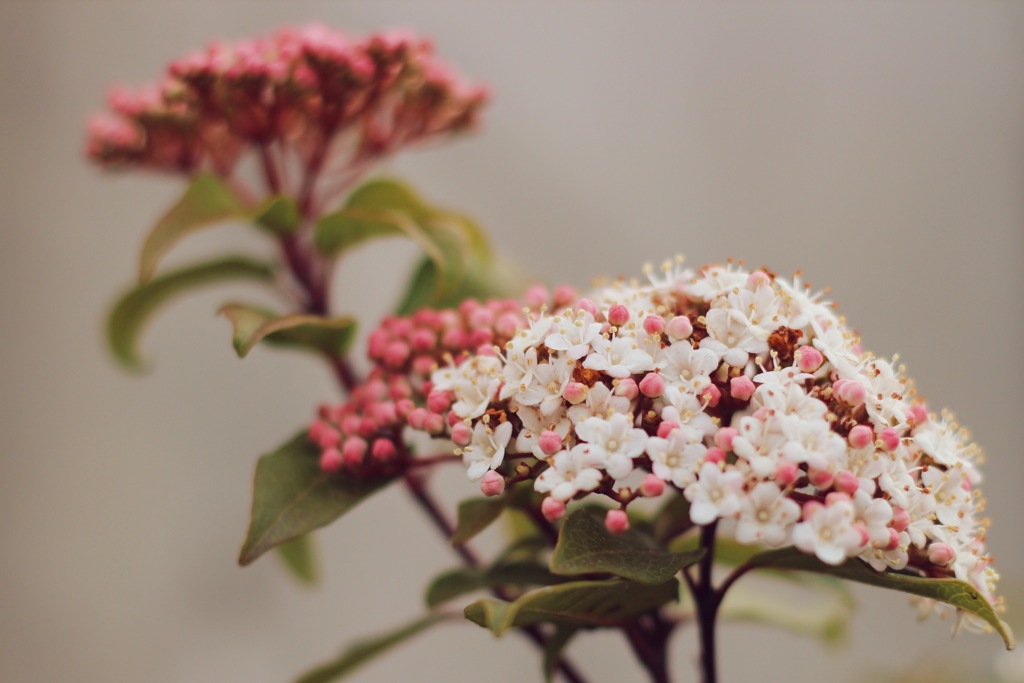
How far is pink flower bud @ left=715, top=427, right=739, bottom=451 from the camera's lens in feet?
1.78

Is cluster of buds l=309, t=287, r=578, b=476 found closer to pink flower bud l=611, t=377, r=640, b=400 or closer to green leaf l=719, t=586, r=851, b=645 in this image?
pink flower bud l=611, t=377, r=640, b=400

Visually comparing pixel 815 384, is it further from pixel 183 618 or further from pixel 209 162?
pixel 183 618

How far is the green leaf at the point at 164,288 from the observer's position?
36.3 inches

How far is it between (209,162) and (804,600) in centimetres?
150

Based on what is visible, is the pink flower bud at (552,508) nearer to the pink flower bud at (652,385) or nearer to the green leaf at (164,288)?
the pink flower bud at (652,385)

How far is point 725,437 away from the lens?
21.3 inches

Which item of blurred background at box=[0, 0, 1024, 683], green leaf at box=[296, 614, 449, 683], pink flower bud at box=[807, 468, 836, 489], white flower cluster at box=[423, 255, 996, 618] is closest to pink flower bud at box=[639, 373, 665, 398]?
white flower cluster at box=[423, 255, 996, 618]

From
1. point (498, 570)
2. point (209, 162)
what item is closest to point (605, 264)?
point (209, 162)

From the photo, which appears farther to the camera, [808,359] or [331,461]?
[331,461]

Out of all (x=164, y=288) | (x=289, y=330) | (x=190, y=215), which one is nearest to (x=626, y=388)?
(x=289, y=330)

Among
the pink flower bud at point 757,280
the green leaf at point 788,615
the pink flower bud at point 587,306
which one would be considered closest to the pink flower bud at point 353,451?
the pink flower bud at point 587,306

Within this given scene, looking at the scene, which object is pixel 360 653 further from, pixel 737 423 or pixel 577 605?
pixel 737 423

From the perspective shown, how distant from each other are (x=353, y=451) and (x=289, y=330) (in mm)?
173

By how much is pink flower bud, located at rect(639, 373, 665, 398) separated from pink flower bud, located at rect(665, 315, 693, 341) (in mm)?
35
